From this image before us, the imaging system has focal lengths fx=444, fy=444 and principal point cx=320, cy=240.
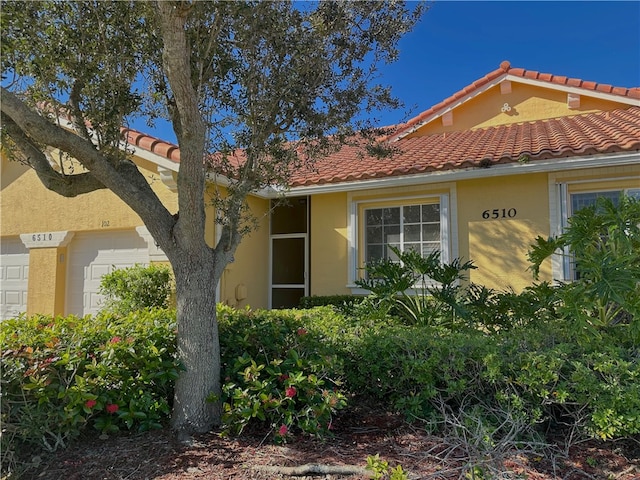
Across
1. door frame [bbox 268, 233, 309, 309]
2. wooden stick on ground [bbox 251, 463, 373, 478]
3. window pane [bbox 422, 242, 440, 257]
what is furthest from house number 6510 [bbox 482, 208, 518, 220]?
wooden stick on ground [bbox 251, 463, 373, 478]

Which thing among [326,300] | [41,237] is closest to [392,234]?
→ [326,300]

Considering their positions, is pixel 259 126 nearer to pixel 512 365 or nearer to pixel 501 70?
pixel 512 365

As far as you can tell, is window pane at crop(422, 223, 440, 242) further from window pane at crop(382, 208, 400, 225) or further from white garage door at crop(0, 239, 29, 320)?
white garage door at crop(0, 239, 29, 320)

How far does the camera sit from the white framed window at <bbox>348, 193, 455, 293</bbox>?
30.3ft

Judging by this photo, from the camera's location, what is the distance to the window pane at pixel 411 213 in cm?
965

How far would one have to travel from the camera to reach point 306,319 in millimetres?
5707

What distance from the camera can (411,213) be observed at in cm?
972

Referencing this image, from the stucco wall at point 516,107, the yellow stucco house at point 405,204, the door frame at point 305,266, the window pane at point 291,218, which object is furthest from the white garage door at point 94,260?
the stucco wall at point 516,107

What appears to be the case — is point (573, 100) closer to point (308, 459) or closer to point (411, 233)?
point (411, 233)

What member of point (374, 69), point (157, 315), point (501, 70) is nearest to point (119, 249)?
point (157, 315)

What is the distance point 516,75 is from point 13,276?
14.1 meters

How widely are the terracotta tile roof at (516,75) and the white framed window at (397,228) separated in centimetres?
237

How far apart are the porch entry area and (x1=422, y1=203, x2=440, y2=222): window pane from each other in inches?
122

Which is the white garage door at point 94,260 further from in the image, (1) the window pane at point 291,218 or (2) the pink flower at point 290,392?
(2) the pink flower at point 290,392
